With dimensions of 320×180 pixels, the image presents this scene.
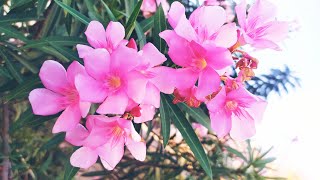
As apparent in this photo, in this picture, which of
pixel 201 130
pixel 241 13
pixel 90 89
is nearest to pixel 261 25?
pixel 241 13

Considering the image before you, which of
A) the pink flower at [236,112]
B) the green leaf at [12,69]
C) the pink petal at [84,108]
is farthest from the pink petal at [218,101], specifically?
the green leaf at [12,69]

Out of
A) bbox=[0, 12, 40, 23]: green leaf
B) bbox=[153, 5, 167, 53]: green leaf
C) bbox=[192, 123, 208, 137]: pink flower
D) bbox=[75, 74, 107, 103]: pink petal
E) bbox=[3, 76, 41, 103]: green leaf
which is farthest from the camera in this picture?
bbox=[192, 123, 208, 137]: pink flower

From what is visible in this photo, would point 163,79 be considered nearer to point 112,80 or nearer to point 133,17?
point 112,80

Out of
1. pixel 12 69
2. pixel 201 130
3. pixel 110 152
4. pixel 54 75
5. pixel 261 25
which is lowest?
pixel 201 130

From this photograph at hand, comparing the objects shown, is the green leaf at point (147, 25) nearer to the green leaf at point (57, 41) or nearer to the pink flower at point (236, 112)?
the green leaf at point (57, 41)

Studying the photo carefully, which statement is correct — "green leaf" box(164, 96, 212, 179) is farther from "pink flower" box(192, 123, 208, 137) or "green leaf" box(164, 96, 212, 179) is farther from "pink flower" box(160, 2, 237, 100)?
"pink flower" box(192, 123, 208, 137)

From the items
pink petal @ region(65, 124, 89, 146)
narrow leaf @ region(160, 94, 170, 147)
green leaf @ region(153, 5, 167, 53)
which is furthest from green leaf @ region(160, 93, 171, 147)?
pink petal @ region(65, 124, 89, 146)

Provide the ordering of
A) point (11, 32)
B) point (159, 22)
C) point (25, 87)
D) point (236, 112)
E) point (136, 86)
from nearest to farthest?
1. point (136, 86)
2. point (236, 112)
3. point (159, 22)
4. point (25, 87)
5. point (11, 32)
